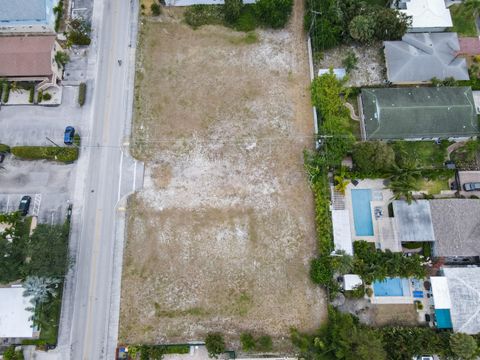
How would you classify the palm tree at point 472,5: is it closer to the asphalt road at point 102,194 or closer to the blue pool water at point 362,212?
the blue pool water at point 362,212

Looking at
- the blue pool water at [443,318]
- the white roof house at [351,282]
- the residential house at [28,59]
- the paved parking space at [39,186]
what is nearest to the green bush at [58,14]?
the residential house at [28,59]

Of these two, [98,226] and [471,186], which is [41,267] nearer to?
[98,226]

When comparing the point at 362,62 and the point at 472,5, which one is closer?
the point at 472,5

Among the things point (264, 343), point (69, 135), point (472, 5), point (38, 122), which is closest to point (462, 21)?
point (472, 5)

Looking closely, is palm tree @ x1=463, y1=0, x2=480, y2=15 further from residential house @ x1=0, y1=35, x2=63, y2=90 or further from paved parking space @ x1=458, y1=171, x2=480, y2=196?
residential house @ x1=0, y1=35, x2=63, y2=90

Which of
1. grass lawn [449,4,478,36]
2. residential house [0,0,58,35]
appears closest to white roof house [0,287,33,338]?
residential house [0,0,58,35]
